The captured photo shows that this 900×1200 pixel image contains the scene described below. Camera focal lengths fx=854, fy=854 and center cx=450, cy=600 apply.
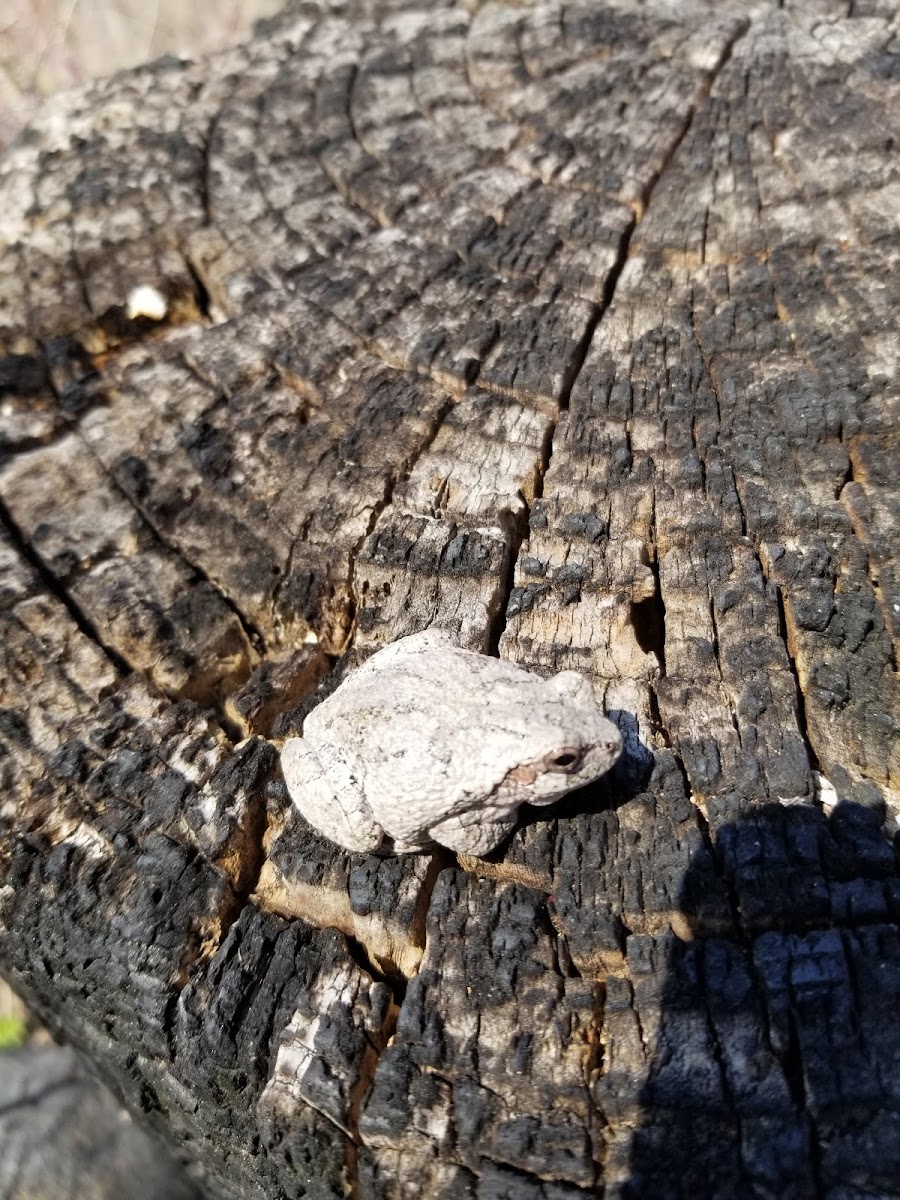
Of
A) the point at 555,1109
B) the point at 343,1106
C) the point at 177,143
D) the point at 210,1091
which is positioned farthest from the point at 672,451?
the point at 177,143

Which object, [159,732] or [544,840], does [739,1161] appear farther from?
[159,732]

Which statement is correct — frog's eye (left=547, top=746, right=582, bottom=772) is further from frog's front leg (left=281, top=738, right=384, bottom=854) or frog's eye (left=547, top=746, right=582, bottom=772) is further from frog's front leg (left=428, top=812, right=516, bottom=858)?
frog's front leg (left=281, top=738, right=384, bottom=854)

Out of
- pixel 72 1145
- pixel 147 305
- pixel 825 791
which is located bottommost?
pixel 72 1145

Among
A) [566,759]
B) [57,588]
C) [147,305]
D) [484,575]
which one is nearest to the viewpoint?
[566,759]

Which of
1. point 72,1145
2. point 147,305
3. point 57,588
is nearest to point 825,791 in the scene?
point 57,588

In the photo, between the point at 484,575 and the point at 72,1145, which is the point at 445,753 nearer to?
the point at 484,575

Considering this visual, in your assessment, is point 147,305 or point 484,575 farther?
point 147,305
